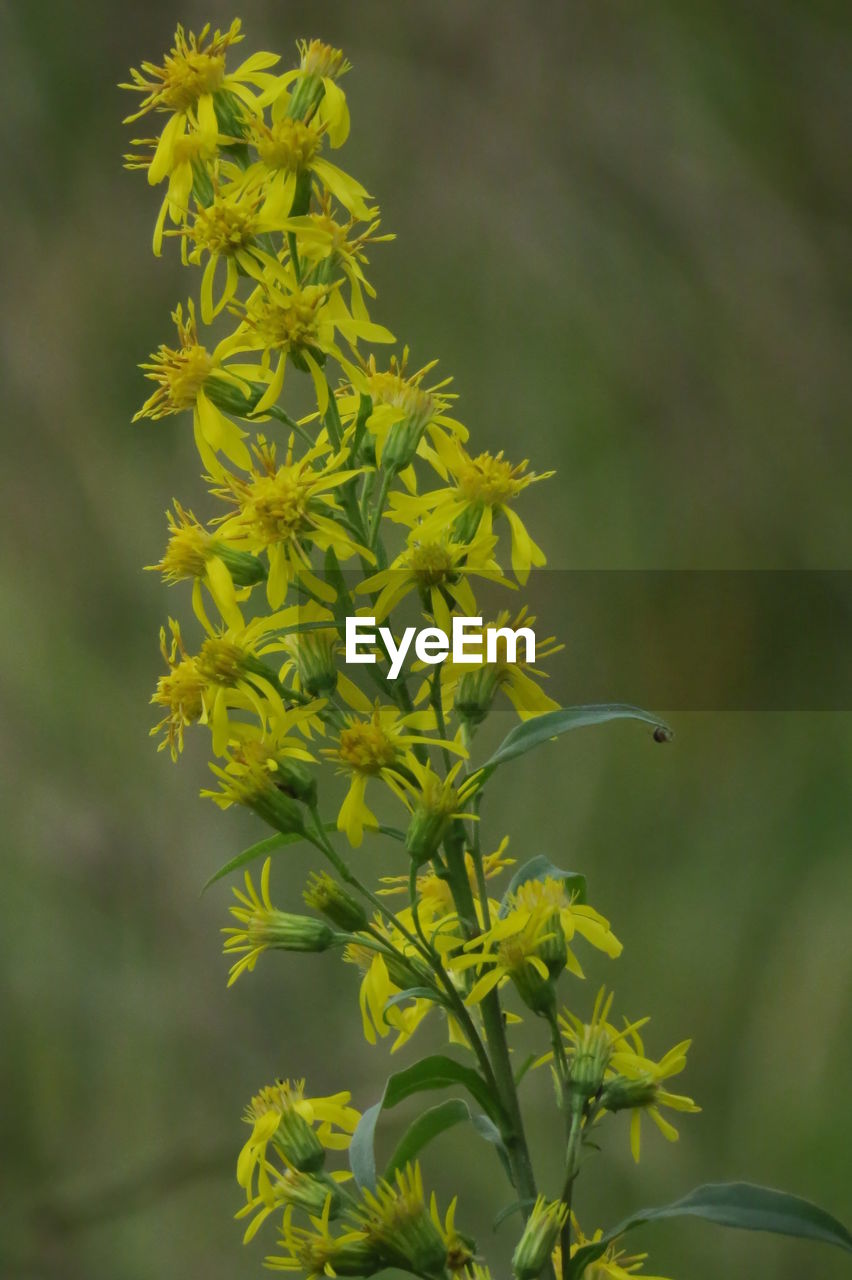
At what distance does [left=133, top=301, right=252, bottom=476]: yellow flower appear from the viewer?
61cm

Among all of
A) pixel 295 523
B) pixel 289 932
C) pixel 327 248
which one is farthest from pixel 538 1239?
pixel 327 248

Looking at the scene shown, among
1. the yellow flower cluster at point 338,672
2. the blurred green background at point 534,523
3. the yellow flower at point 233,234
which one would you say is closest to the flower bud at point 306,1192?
the yellow flower cluster at point 338,672

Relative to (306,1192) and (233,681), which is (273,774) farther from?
(306,1192)

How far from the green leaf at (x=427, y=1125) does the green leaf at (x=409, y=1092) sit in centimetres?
1

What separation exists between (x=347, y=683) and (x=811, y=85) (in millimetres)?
1295

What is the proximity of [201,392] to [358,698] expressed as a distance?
0.50 ft

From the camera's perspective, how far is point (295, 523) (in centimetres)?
56

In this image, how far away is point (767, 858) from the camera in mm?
1440

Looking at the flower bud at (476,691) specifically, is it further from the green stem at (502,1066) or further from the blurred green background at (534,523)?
the blurred green background at (534,523)

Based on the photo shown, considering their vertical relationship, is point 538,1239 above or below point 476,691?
below

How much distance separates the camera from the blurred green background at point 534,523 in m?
1.40

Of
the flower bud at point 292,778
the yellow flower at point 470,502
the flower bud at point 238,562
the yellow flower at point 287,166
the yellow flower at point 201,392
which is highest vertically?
the yellow flower at point 287,166

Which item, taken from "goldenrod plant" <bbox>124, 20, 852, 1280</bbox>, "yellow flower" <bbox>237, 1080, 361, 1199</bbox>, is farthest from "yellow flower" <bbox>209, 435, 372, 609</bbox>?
"yellow flower" <bbox>237, 1080, 361, 1199</bbox>

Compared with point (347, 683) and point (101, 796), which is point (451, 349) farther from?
point (347, 683)
